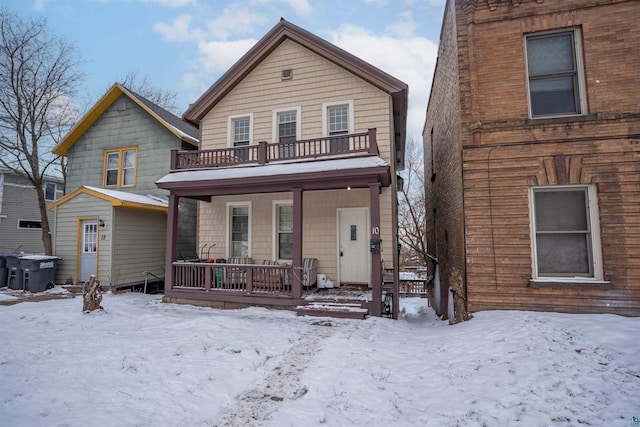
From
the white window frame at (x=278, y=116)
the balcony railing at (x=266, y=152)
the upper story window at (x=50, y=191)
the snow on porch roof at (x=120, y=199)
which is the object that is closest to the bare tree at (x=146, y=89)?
the upper story window at (x=50, y=191)

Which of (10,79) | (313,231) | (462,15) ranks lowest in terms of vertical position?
(313,231)

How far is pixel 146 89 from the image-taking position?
78.1 feet

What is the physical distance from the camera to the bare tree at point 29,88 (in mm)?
13336

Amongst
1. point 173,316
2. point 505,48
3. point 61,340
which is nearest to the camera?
point 61,340

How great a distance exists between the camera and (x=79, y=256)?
430 inches

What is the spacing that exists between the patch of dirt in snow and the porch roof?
3.78 m

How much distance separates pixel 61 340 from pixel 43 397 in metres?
2.26

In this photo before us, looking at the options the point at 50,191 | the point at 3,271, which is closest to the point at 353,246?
the point at 3,271

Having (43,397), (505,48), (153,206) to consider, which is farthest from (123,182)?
(505,48)

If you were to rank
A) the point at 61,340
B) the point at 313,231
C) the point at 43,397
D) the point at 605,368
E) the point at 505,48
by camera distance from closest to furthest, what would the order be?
1. the point at 43,397
2. the point at 605,368
3. the point at 61,340
4. the point at 505,48
5. the point at 313,231

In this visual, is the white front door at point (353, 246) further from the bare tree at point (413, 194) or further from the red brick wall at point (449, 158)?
the bare tree at point (413, 194)

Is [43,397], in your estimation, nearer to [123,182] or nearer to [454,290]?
[454,290]

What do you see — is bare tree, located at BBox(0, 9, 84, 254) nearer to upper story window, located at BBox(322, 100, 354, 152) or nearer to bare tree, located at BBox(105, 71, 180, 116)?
bare tree, located at BBox(105, 71, 180, 116)

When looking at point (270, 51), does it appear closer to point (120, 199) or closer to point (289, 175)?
point (289, 175)
